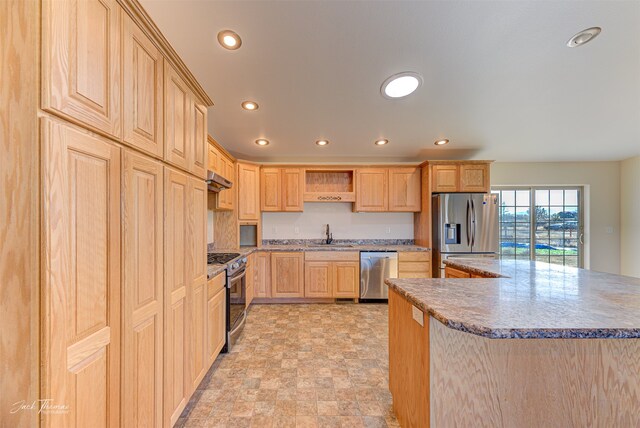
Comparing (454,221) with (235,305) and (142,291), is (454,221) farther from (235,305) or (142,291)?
(142,291)

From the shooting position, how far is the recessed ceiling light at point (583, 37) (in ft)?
6.57

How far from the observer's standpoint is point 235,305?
2553 millimetres

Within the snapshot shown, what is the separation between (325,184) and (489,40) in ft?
9.13

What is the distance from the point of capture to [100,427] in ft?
3.08

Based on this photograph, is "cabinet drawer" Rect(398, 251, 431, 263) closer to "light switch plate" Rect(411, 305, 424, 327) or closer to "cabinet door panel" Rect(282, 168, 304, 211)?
"cabinet door panel" Rect(282, 168, 304, 211)

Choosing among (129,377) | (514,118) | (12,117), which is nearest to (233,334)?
(129,377)

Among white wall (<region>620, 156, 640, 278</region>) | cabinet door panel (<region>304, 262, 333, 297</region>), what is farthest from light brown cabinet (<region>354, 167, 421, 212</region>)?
white wall (<region>620, 156, 640, 278</region>)

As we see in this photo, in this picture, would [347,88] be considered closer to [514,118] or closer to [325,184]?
[325,184]

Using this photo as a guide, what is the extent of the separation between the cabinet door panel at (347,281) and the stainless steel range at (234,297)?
1467 mm

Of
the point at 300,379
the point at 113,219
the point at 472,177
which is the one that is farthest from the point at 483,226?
the point at 113,219

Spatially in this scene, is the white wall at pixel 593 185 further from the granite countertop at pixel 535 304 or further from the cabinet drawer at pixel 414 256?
the granite countertop at pixel 535 304

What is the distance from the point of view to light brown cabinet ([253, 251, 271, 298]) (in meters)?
3.72

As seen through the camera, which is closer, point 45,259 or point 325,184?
point 45,259

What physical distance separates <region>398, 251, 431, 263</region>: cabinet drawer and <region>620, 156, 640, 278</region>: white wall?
3943mm
